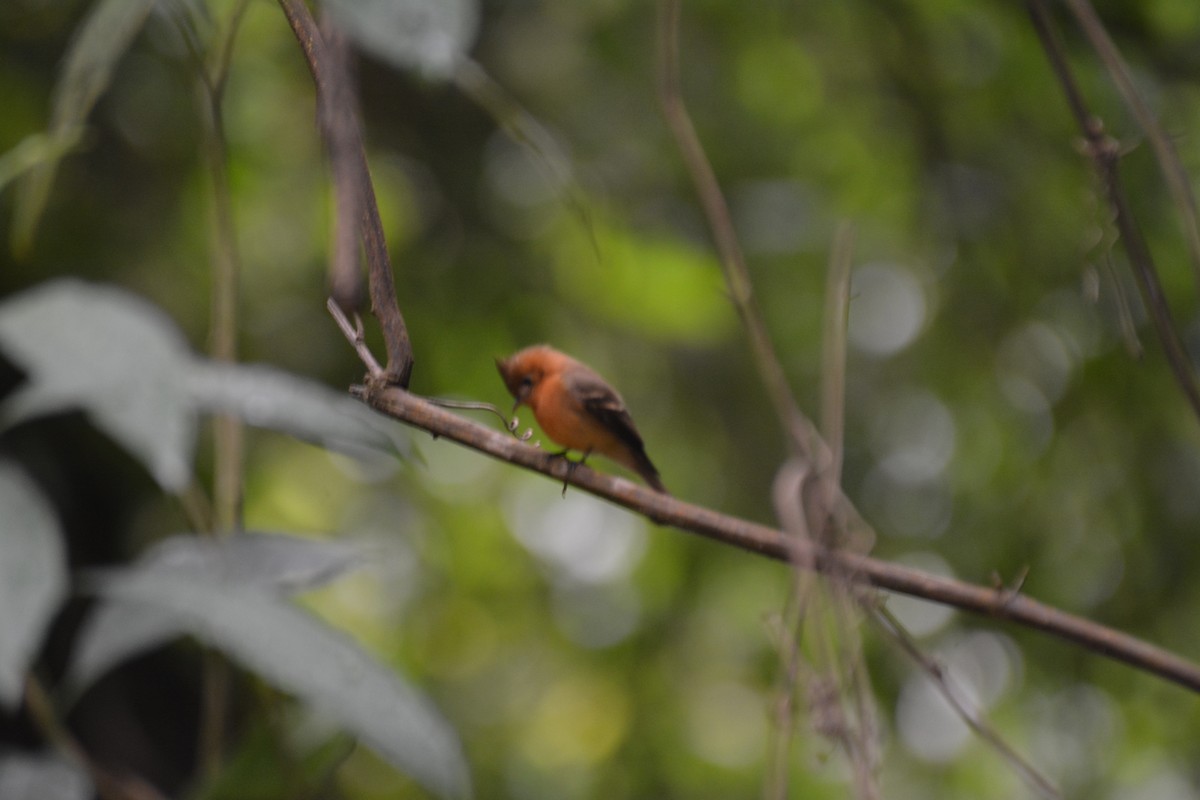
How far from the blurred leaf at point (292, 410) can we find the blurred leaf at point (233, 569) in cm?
20

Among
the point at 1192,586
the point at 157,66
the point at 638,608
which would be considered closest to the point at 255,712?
the point at 638,608

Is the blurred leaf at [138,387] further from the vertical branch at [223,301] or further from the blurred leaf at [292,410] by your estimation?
the vertical branch at [223,301]

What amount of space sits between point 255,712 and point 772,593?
1850 mm

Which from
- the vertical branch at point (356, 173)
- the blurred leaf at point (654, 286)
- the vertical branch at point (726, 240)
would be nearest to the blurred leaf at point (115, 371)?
the vertical branch at point (356, 173)

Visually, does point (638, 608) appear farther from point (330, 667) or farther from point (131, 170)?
point (330, 667)

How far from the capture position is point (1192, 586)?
152 inches

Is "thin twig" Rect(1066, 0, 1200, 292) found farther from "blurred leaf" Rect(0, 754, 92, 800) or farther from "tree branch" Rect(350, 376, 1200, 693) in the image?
"blurred leaf" Rect(0, 754, 92, 800)

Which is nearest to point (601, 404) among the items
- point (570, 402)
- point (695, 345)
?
point (570, 402)

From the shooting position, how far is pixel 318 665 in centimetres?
171

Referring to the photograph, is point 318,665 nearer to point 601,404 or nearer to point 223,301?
point 223,301

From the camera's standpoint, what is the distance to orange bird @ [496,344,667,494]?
283 cm

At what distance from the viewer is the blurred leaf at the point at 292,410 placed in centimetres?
194

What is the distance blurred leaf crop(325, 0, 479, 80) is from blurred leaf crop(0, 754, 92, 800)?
1.34m

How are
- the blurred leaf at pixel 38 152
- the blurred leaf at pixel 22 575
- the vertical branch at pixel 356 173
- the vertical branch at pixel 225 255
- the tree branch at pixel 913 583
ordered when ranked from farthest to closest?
1. the blurred leaf at pixel 38 152
2. the vertical branch at pixel 225 255
3. the blurred leaf at pixel 22 575
4. the tree branch at pixel 913 583
5. the vertical branch at pixel 356 173
